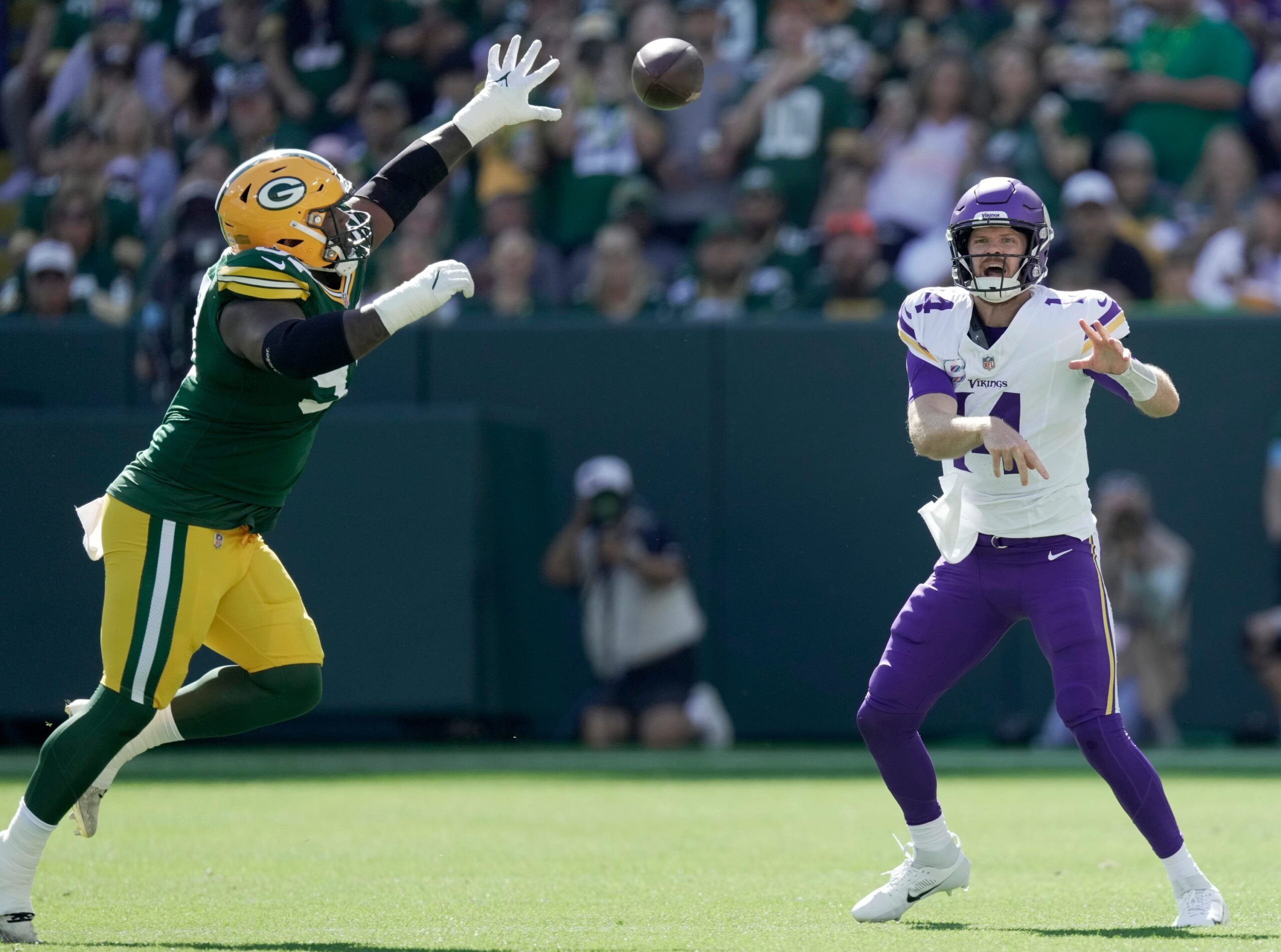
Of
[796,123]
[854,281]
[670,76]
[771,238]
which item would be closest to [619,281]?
[771,238]

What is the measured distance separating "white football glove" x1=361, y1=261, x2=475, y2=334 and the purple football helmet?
57.2 inches

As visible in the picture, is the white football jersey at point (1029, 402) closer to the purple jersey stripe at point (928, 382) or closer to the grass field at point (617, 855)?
the purple jersey stripe at point (928, 382)

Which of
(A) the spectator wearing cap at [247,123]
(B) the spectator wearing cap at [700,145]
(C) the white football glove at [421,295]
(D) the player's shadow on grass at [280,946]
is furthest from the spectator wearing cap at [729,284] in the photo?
(D) the player's shadow on grass at [280,946]

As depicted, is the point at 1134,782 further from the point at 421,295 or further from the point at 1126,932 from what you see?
the point at 421,295

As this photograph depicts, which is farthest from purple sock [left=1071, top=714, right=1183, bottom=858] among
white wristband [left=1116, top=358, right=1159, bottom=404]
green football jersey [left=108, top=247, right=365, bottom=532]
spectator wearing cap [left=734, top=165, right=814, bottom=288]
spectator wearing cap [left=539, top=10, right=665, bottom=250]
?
spectator wearing cap [left=539, top=10, right=665, bottom=250]

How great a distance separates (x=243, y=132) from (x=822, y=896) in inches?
359

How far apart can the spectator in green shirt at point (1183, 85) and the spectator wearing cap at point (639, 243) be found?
3.26 m

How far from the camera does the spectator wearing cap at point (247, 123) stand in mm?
13109

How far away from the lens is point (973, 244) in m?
5.24

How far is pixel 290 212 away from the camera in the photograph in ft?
17.3

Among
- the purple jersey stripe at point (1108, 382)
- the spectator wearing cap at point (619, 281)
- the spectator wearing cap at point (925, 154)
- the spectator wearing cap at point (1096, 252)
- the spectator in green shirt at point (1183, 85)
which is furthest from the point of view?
the spectator in green shirt at point (1183, 85)

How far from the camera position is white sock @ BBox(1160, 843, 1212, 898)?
16.2 ft

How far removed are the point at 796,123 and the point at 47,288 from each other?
5.16m

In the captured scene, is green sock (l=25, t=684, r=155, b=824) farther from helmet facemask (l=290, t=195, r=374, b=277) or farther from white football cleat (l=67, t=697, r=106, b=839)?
helmet facemask (l=290, t=195, r=374, b=277)
